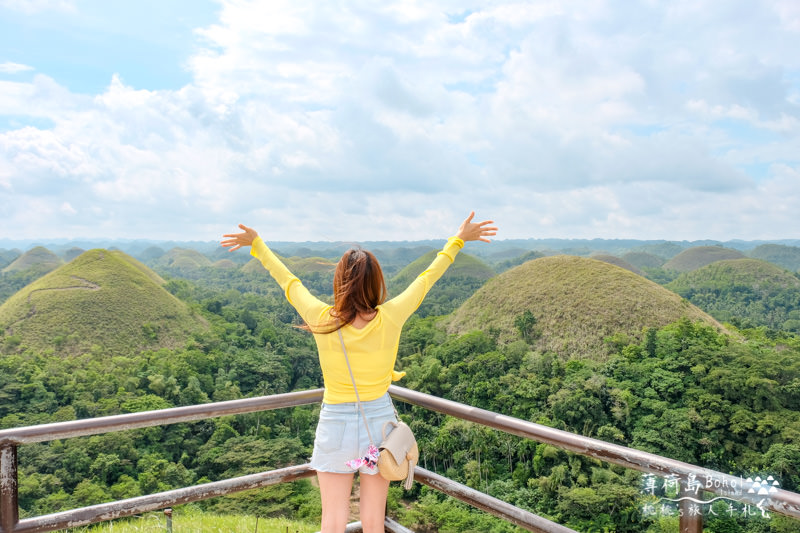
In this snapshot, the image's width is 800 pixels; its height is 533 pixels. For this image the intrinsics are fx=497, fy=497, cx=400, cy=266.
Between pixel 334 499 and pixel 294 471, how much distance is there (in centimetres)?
56

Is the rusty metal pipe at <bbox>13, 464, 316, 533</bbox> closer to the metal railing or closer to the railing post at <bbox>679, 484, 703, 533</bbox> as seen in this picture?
the metal railing

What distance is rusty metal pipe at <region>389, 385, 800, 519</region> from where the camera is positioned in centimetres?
105

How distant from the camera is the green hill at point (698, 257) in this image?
6600cm

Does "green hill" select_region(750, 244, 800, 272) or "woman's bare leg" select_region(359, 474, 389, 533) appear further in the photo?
"green hill" select_region(750, 244, 800, 272)

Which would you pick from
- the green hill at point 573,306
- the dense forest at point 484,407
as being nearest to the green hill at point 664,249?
the green hill at point 573,306

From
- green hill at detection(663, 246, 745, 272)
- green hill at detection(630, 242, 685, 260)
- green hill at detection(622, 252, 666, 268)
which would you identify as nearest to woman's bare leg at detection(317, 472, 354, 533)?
green hill at detection(663, 246, 745, 272)

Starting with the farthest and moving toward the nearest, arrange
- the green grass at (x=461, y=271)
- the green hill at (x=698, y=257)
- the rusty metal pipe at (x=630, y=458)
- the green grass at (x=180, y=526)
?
the green hill at (x=698, y=257) → the green grass at (x=461, y=271) → the green grass at (x=180, y=526) → the rusty metal pipe at (x=630, y=458)

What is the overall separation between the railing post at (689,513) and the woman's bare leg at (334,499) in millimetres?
863

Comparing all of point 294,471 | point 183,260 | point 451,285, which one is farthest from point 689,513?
point 183,260

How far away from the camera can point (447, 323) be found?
103 feet

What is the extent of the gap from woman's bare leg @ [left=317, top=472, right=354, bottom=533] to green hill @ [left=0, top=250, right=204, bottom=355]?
3252 centimetres

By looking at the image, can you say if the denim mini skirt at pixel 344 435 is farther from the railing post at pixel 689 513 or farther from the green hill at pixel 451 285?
the green hill at pixel 451 285

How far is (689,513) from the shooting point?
121 cm

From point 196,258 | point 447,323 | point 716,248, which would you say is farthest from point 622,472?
point 196,258
